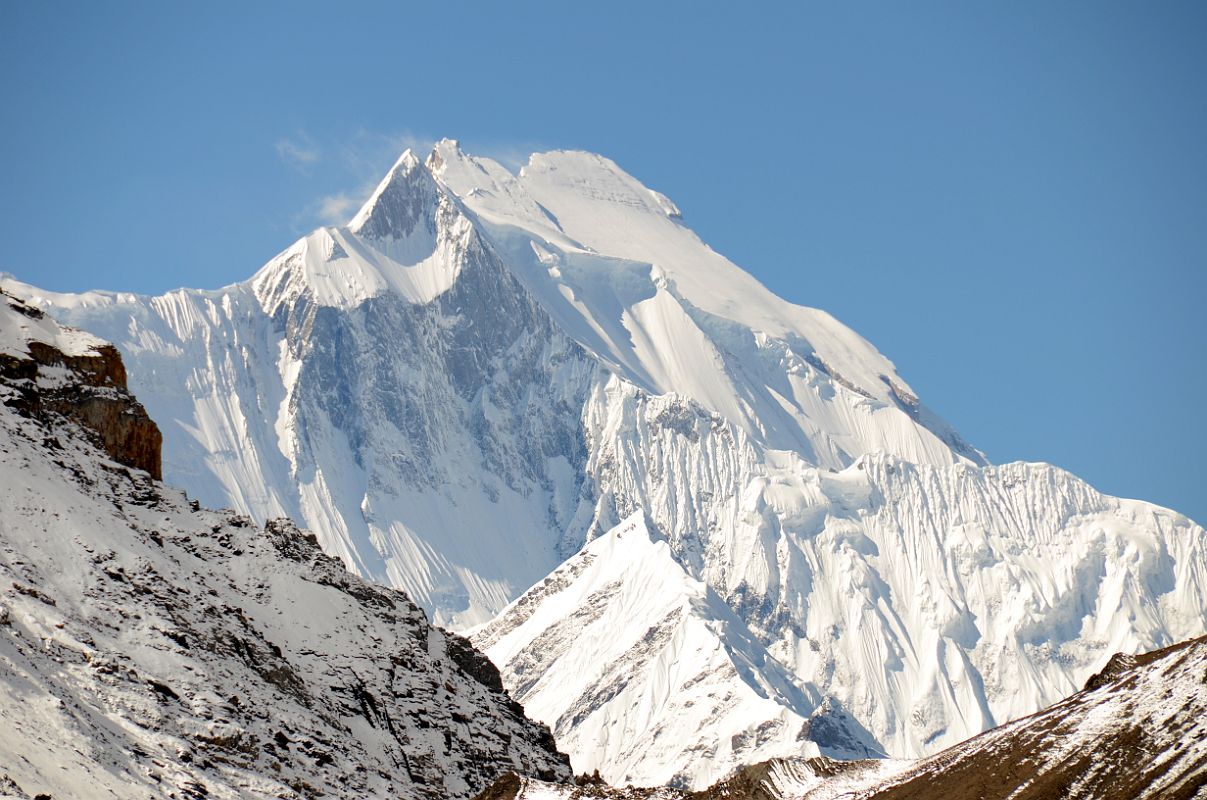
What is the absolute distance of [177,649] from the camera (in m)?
142

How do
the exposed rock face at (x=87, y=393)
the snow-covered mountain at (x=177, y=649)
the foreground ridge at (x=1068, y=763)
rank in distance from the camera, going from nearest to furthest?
1. the foreground ridge at (x=1068, y=763)
2. the snow-covered mountain at (x=177, y=649)
3. the exposed rock face at (x=87, y=393)

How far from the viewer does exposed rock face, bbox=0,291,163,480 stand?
16388 cm

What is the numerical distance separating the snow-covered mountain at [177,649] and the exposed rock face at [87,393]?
0.19 meters

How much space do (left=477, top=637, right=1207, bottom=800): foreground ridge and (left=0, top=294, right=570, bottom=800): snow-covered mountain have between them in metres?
16.5

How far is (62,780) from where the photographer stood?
11531cm

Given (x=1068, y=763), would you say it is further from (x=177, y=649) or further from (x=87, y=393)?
(x=87, y=393)

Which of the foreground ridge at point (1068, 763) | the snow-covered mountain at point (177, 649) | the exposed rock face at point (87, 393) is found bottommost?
the foreground ridge at point (1068, 763)

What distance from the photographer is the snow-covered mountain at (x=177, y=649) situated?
12725cm

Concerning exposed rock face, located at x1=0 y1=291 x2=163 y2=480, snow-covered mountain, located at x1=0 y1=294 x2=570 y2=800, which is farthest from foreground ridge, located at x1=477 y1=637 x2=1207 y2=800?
exposed rock face, located at x1=0 y1=291 x2=163 y2=480

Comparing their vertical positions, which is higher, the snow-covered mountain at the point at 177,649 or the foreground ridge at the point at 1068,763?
the snow-covered mountain at the point at 177,649

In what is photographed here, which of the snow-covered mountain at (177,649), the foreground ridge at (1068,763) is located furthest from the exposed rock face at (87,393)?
the foreground ridge at (1068,763)

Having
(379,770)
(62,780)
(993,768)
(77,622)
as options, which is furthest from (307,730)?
(993,768)

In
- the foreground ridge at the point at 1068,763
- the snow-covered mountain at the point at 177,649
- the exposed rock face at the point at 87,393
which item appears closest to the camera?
the foreground ridge at the point at 1068,763

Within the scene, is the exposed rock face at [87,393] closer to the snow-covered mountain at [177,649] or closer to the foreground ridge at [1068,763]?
the snow-covered mountain at [177,649]
